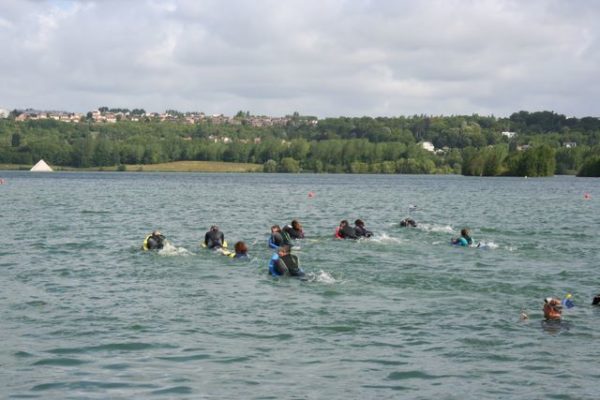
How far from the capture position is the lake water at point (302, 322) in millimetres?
17750

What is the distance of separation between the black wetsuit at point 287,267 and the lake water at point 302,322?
77cm

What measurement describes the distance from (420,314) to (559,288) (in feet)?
24.1

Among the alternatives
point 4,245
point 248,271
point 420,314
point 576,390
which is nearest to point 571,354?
point 576,390

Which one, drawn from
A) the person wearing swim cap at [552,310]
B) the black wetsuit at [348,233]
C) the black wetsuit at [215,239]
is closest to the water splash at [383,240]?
the black wetsuit at [348,233]

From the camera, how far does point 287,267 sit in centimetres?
3078

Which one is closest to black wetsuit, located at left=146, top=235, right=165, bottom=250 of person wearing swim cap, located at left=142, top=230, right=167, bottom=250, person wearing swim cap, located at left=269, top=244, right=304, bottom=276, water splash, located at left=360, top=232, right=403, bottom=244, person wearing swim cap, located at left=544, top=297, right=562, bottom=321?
person wearing swim cap, located at left=142, top=230, right=167, bottom=250

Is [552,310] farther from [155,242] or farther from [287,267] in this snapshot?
[155,242]

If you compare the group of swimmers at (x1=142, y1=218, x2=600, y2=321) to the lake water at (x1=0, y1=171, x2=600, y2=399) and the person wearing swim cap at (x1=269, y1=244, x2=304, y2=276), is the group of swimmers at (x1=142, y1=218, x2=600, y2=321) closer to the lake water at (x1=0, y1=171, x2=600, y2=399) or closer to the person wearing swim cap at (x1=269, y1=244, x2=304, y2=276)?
the person wearing swim cap at (x1=269, y1=244, x2=304, y2=276)

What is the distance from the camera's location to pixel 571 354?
795 inches

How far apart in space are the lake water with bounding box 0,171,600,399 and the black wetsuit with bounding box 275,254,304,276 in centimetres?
77

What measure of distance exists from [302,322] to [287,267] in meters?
7.31

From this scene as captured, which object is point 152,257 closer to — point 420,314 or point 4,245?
point 4,245

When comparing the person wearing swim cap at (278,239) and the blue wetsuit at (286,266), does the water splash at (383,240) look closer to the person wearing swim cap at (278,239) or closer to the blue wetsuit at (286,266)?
the person wearing swim cap at (278,239)

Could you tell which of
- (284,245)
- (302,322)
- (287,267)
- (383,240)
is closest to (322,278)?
(287,267)
